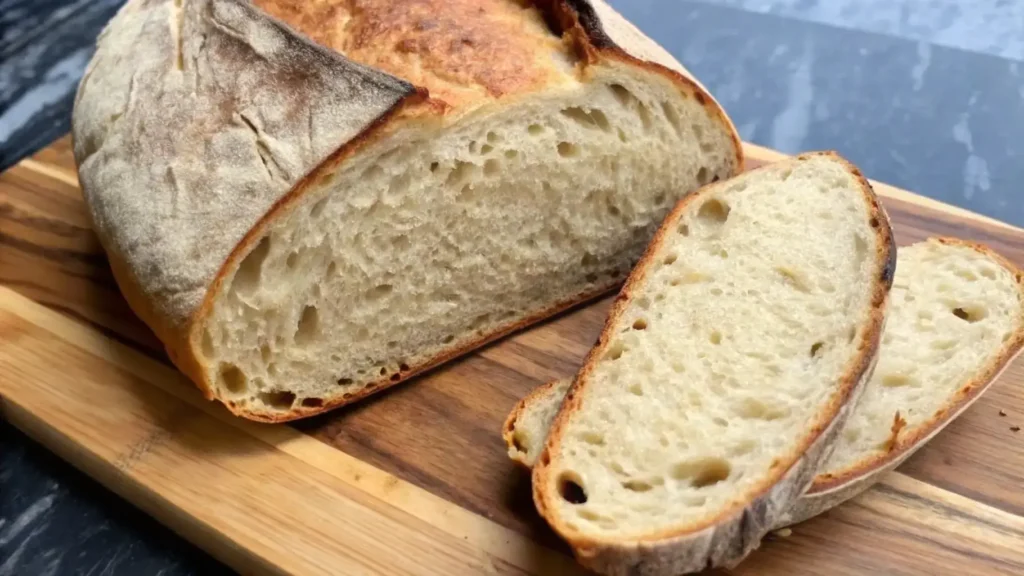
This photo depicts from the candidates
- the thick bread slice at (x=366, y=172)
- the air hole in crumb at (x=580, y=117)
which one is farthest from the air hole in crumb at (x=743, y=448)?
the air hole in crumb at (x=580, y=117)

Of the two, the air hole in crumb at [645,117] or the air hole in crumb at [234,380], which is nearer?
the air hole in crumb at [234,380]

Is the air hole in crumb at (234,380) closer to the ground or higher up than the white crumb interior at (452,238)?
closer to the ground

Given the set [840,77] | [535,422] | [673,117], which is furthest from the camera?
[840,77]

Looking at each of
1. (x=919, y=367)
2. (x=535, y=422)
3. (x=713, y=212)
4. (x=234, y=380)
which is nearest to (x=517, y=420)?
(x=535, y=422)

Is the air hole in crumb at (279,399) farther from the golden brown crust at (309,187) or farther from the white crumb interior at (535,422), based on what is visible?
the white crumb interior at (535,422)

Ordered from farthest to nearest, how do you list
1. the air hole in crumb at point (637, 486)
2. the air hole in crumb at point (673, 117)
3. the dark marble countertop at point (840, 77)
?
the dark marble countertop at point (840, 77) → the air hole in crumb at point (673, 117) → the air hole in crumb at point (637, 486)

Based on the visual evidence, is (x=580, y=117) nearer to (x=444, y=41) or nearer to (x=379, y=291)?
(x=444, y=41)
